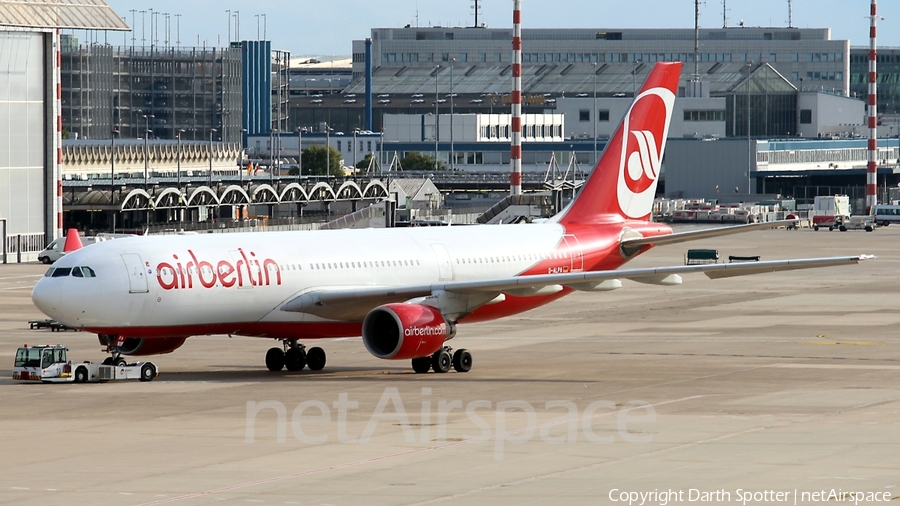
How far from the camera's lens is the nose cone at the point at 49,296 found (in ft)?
117

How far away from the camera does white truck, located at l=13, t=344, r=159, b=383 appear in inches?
1463

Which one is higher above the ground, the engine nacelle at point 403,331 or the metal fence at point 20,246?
the metal fence at point 20,246

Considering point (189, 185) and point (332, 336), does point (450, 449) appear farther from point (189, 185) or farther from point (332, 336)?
point (189, 185)

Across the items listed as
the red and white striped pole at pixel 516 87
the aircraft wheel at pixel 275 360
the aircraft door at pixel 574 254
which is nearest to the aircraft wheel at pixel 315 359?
the aircraft wheel at pixel 275 360

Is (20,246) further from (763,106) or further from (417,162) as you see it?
(763,106)

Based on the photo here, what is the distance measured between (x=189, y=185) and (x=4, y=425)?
8551 centimetres

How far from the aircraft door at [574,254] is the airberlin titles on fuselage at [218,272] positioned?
10861 mm

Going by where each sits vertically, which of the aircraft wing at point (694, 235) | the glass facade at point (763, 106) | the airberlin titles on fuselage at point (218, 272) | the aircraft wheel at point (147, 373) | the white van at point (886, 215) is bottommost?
the aircraft wheel at point (147, 373)

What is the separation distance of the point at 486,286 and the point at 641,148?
1253 centimetres

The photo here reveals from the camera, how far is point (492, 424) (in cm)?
2903

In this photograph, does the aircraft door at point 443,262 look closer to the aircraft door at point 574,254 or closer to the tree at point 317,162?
the aircraft door at point 574,254

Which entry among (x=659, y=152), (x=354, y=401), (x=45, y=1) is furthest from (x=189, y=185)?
(x=354, y=401)

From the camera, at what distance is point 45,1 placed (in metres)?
90.6

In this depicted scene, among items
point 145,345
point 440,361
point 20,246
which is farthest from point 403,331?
point 20,246
